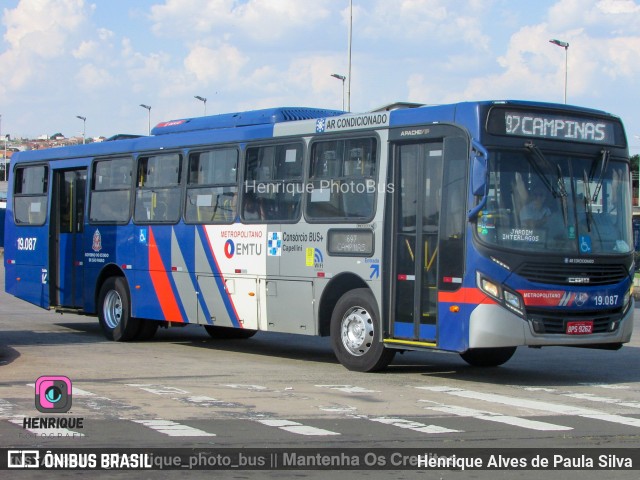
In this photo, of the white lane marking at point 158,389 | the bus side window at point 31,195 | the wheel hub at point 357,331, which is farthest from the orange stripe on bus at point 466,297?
the bus side window at point 31,195

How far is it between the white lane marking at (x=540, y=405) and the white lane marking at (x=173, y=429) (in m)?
3.75

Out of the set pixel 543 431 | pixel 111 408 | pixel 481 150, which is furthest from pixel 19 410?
pixel 481 150

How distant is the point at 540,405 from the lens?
11828 millimetres

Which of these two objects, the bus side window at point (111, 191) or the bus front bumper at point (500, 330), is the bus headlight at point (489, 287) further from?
the bus side window at point (111, 191)

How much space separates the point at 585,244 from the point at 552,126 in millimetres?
1501

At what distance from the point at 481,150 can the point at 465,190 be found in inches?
20.4

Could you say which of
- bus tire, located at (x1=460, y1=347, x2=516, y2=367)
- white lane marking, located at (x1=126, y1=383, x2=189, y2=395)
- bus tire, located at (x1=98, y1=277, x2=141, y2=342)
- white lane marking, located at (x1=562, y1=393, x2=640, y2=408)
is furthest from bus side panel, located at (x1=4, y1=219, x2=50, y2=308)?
white lane marking, located at (x1=562, y1=393, x2=640, y2=408)

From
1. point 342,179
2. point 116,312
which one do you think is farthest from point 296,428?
point 116,312

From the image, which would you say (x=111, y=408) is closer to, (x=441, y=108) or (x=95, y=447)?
(x=95, y=447)

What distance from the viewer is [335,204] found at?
15023mm

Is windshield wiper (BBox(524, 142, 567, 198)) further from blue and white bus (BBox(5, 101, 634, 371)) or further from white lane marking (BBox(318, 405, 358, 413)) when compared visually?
white lane marking (BBox(318, 405, 358, 413))

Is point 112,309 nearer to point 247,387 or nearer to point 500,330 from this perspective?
point 247,387

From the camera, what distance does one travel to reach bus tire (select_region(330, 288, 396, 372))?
14.3 metres

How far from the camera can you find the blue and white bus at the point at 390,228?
13.1m
